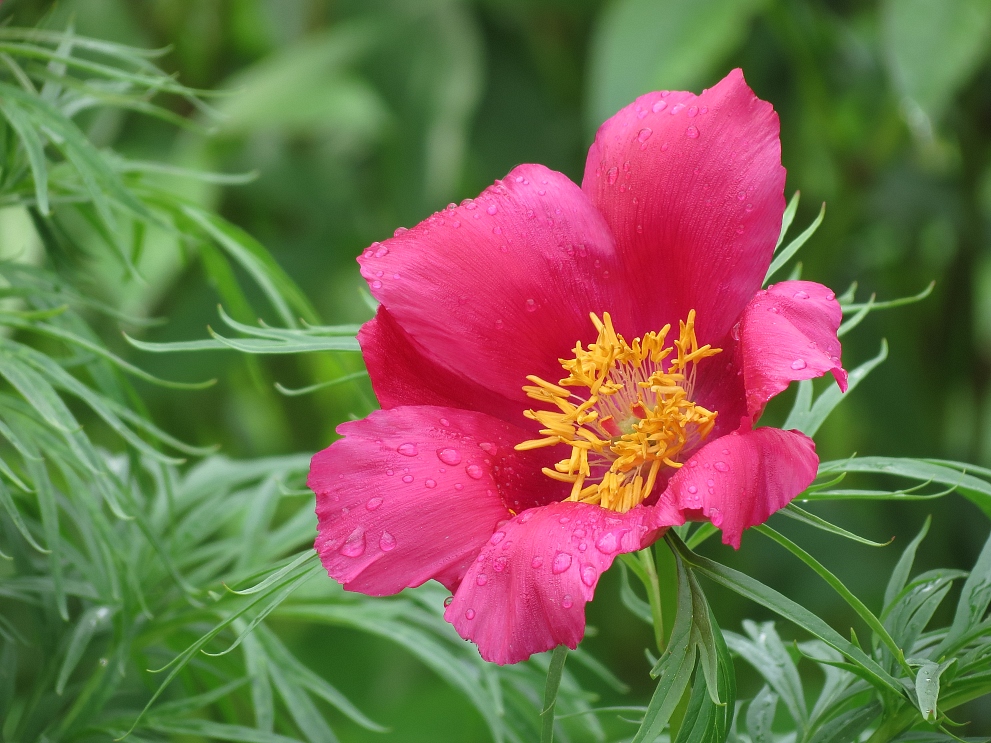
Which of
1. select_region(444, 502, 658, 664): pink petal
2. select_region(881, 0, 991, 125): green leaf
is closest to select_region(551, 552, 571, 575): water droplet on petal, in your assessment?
select_region(444, 502, 658, 664): pink petal

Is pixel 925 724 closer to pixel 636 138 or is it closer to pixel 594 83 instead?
pixel 636 138

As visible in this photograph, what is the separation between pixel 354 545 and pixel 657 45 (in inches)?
34.9

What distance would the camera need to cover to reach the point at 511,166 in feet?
4.66

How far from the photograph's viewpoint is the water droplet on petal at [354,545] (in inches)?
14.9

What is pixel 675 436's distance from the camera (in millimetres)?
458

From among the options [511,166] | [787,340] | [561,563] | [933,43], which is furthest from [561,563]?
[511,166]

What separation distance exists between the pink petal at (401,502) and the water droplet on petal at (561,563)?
36 millimetres

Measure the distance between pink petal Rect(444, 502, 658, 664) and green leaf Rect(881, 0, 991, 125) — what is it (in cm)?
75

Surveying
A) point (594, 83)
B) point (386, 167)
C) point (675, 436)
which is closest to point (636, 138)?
point (675, 436)

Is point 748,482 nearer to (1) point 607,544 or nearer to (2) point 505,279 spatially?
(1) point 607,544

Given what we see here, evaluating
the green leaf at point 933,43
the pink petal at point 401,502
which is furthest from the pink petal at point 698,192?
the green leaf at point 933,43

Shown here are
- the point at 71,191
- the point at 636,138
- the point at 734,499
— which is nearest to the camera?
the point at 734,499

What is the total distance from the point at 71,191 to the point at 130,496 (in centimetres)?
17

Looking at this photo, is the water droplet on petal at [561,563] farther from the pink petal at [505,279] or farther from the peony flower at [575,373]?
the pink petal at [505,279]
